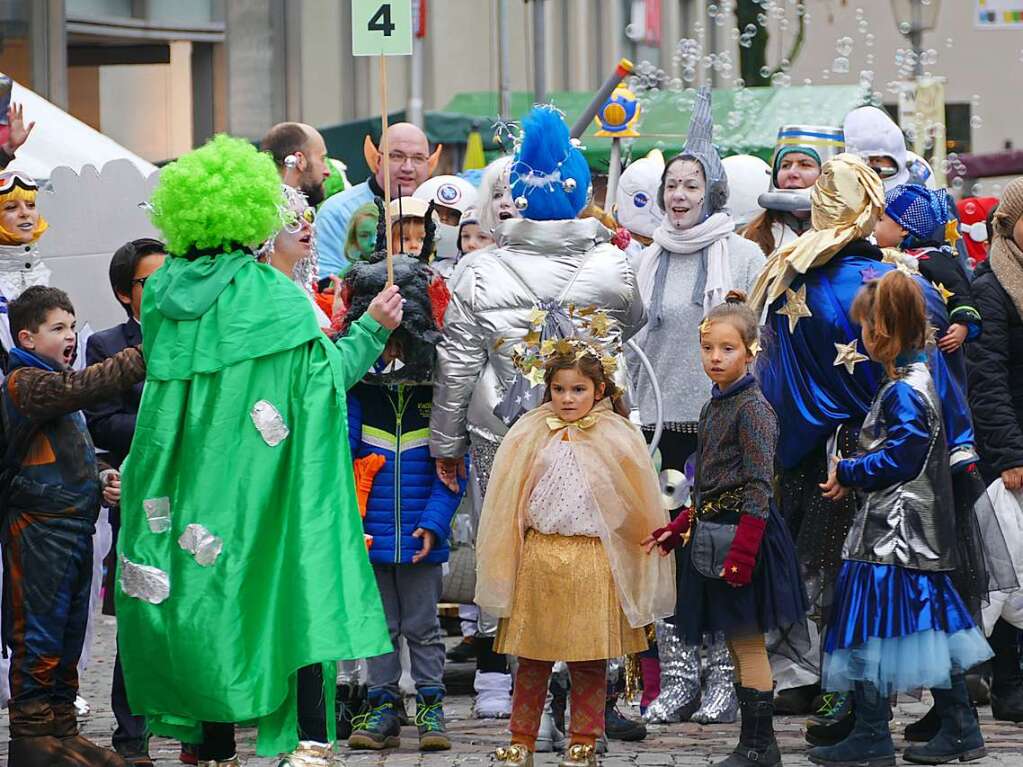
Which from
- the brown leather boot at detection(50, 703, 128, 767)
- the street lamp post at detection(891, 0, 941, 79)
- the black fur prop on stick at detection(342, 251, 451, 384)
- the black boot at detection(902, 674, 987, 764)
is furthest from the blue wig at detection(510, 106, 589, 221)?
the street lamp post at detection(891, 0, 941, 79)

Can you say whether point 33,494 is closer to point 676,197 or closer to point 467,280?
point 467,280

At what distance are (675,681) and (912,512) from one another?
1.52m

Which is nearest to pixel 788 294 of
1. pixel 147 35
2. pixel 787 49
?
pixel 147 35

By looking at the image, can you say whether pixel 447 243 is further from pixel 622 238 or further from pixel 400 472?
pixel 400 472

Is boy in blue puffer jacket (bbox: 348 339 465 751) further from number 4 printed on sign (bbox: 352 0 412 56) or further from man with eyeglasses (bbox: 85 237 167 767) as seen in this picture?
number 4 printed on sign (bbox: 352 0 412 56)

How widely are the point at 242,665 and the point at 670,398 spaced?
250cm

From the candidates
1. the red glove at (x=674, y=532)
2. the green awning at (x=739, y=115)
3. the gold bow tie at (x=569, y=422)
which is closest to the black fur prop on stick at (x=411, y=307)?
the gold bow tie at (x=569, y=422)

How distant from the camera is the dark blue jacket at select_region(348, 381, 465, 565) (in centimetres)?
723

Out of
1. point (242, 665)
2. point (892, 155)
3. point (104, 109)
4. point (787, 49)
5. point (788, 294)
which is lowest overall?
point (242, 665)

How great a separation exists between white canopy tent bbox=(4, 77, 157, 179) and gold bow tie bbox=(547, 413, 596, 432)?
3666 mm

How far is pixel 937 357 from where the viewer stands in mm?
7047

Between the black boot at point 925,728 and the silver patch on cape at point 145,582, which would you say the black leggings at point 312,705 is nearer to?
the silver patch on cape at point 145,582

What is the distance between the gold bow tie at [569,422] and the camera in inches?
264

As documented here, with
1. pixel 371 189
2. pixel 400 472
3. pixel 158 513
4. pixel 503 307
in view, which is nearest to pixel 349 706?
pixel 400 472
